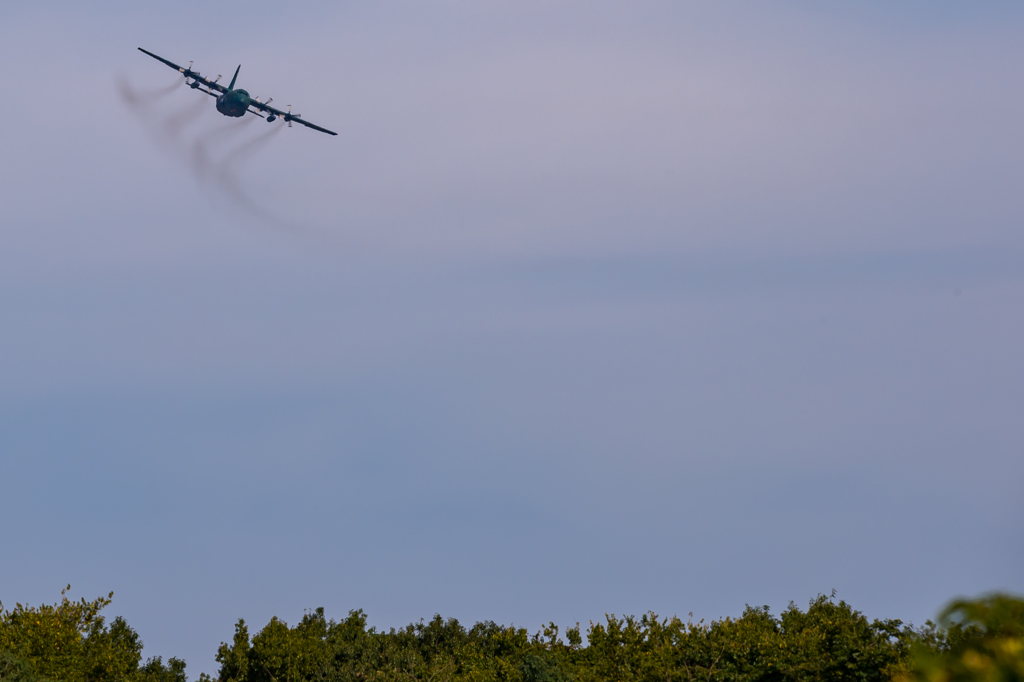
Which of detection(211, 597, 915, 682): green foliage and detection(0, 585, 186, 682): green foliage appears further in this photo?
detection(0, 585, 186, 682): green foliage

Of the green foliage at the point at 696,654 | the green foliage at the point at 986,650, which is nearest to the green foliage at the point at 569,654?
the green foliage at the point at 696,654

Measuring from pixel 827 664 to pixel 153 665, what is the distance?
65307 mm

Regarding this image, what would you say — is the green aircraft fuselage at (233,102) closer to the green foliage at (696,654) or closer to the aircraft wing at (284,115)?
the aircraft wing at (284,115)

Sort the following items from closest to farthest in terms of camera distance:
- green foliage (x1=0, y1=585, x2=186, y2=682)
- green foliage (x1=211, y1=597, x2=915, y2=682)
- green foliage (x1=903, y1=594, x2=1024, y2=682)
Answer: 1. green foliage (x1=903, y1=594, x2=1024, y2=682)
2. green foliage (x1=211, y1=597, x2=915, y2=682)
3. green foliage (x1=0, y1=585, x2=186, y2=682)

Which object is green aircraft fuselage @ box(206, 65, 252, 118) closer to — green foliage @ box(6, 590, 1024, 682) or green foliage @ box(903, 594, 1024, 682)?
green foliage @ box(6, 590, 1024, 682)

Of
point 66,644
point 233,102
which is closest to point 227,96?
point 233,102

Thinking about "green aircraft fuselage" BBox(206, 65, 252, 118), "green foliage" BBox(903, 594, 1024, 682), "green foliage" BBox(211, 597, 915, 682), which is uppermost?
"green aircraft fuselage" BBox(206, 65, 252, 118)

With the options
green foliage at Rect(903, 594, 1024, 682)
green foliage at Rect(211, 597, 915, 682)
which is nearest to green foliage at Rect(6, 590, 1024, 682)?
green foliage at Rect(211, 597, 915, 682)

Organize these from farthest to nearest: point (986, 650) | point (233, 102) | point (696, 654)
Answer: point (233, 102), point (696, 654), point (986, 650)

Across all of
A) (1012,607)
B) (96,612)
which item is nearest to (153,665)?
(96,612)

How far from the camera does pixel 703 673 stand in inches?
2406

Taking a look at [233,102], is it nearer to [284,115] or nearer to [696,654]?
[284,115]

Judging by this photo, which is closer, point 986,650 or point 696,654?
point 986,650

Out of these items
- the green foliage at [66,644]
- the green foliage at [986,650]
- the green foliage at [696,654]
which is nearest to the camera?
the green foliage at [986,650]
